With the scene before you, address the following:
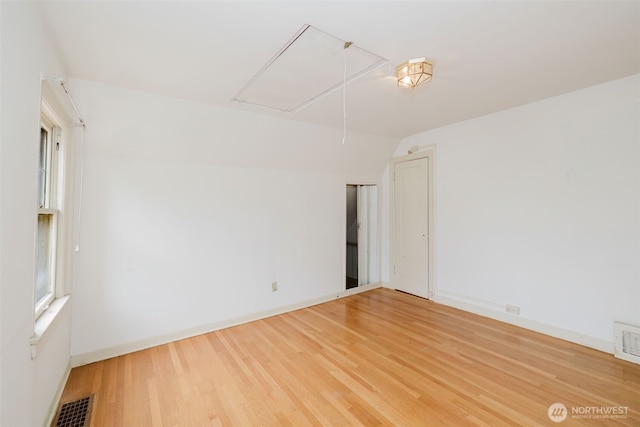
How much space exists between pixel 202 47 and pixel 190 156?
1.42m

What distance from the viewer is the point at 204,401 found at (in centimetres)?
198

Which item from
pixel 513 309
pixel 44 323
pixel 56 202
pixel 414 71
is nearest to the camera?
pixel 44 323

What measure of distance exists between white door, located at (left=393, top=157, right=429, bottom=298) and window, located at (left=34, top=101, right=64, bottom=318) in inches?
168

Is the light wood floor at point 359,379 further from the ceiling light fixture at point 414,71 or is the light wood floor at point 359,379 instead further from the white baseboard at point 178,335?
the ceiling light fixture at point 414,71

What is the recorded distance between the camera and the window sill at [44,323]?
1.52 meters

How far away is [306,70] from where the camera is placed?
2160mm

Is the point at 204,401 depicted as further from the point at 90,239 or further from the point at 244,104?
the point at 244,104

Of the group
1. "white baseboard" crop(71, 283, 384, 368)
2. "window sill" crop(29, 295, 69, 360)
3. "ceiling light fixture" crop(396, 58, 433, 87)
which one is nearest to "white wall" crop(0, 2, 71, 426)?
"window sill" crop(29, 295, 69, 360)

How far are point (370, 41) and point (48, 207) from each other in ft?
9.03

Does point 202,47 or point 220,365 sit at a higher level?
point 202,47

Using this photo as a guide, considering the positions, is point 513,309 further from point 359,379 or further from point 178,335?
point 178,335

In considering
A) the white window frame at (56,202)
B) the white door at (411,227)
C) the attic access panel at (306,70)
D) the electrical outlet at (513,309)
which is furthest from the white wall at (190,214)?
the electrical outlet at (513,309)

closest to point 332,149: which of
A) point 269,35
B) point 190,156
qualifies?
point 190,156

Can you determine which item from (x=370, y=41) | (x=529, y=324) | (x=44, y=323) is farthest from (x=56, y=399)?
(x=529, y=324)
